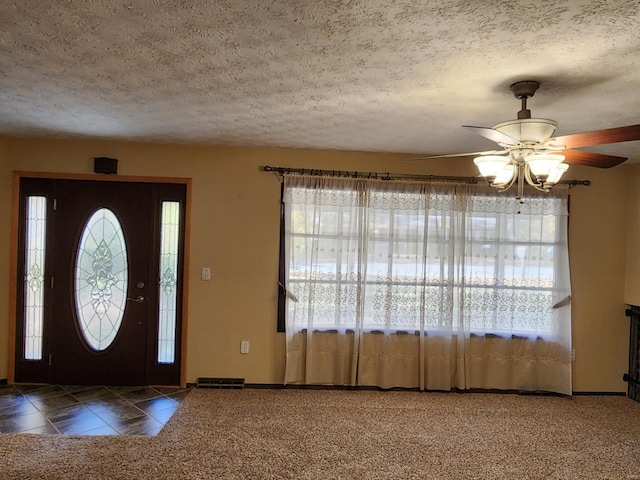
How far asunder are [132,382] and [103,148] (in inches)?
90.8

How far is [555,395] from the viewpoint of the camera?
406 centimetres

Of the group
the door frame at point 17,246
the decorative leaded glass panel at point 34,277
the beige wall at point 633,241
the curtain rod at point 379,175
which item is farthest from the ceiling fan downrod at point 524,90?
the decorative leaded glass panel at point 34,277

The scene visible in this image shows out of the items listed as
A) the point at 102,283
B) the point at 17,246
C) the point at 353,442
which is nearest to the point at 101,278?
the point at 102,283

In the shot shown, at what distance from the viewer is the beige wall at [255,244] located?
4.04 meters

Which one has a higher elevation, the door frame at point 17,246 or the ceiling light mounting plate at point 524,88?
the ceiling light mounting plate at point 524,88

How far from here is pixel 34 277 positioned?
400 centimetres

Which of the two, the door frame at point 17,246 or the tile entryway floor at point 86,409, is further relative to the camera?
the door frame at point 17,246

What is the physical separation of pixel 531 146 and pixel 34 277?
4.40m

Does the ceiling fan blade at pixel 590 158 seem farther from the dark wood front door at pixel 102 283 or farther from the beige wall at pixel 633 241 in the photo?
the dark wood front door at pixel 102 283

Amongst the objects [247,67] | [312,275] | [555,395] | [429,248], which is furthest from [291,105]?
[555,395]

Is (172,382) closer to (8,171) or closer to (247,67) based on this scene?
(8,171)

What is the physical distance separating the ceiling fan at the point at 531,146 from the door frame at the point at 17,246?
2.85 meters

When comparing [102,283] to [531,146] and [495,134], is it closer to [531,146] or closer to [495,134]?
[495,134]


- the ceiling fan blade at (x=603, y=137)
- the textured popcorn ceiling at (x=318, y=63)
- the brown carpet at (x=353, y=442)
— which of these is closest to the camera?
the textured popcorn ceiling at (x=318, y=63)
